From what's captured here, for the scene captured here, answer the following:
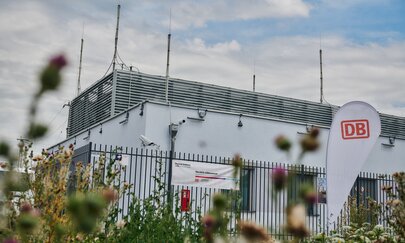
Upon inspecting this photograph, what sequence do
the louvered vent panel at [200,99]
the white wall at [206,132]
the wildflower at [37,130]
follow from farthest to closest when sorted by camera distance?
the louvered vent panel at [200,99] → the white wall at [206,132] → the wildflower at [37,130]

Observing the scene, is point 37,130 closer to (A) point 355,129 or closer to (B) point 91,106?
(A) point 355,129

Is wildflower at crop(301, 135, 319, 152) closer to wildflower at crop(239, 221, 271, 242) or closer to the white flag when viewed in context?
→ wildflower at crop(239, 221, 271, 242)

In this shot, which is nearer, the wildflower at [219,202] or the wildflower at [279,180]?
the wildflower at [279,180]

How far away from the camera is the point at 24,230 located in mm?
997

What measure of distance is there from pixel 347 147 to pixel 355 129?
472 mm

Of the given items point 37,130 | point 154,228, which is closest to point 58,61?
point 37,130

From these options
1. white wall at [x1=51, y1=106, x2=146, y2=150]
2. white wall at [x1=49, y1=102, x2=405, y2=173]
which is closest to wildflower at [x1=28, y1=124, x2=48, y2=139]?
white wall at [x1=49, y1=102, x2=405, y2=173]

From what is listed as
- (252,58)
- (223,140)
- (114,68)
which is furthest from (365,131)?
(252,58)

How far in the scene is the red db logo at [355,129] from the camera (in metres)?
11.5

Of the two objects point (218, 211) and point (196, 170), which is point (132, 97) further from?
point (218, 211)

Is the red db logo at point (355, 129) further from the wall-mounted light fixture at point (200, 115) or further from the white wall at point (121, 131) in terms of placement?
Answer: the white wall at point (121, 131)

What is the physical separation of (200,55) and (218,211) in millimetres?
18261

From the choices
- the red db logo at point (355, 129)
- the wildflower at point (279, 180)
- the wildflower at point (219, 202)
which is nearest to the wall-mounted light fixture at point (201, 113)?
the red db logo at point (355, 129)

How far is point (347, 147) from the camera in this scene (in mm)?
11453
